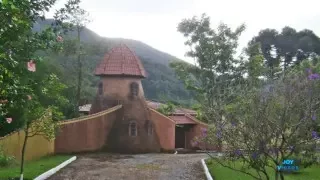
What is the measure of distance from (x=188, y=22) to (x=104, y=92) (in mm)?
8947

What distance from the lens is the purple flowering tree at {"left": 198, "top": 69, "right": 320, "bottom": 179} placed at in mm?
8305

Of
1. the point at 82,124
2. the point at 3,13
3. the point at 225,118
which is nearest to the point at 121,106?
the point at 82,124

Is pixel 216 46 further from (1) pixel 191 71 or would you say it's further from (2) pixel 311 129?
(2) pixel 311 129

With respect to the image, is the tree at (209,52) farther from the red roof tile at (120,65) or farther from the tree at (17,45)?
the tree at (17,45)

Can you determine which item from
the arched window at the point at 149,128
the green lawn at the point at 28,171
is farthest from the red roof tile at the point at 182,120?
the green lawn at the point at 28,171

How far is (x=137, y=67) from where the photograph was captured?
2955cm

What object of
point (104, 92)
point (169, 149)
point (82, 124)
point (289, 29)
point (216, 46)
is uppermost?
point (289, 29)

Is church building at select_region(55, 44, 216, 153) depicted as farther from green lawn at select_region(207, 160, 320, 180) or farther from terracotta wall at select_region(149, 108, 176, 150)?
green lawn at select_region(207, 160, 320, 180)

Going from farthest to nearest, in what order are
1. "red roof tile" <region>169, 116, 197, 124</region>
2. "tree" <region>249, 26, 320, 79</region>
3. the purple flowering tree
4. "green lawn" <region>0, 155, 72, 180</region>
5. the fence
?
"tree" <region>249, 26, 320, 79</region> → "red roof tile" <region>169, 116, 197, 124</region> → the fence → "green lawn" <region>0, 155, 72, 180</region> → the purple flowering tree

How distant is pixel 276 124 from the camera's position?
8.33 meters

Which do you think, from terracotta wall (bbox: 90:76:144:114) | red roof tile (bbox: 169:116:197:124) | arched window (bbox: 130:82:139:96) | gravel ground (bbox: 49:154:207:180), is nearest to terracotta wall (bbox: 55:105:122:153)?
terracotta wall (bbox: 90:76:144:114)

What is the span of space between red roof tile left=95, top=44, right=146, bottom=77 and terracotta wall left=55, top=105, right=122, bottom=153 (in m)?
2.52

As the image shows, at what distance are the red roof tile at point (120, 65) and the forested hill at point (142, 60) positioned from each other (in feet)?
12.8

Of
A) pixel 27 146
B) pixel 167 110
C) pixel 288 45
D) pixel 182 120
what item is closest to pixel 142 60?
pixel 288 45
